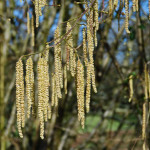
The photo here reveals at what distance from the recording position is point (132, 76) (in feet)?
6.04

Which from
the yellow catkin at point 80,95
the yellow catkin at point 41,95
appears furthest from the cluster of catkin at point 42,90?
the yellow catkin at point 80,95

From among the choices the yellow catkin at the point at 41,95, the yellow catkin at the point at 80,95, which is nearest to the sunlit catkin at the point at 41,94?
the yellow catkin at the point at 41,95

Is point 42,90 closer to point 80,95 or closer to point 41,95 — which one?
point 41,95

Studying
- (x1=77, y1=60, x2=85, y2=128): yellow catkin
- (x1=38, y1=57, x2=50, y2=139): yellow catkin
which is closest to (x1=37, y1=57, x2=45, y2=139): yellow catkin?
(x1=38, y1=57, x2=50, y2=139): yellow catkin

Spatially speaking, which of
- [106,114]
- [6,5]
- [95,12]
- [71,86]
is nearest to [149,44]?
[106,114]

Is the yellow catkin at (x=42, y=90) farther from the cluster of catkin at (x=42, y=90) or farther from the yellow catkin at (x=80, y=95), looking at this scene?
the yellow catkin at (x=80, y=95)

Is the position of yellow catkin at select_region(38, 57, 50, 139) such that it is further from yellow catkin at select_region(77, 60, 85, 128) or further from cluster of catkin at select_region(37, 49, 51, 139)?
yellow catkin at select_region(77, 60, 85, 128)

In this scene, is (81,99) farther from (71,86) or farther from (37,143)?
(37,143)

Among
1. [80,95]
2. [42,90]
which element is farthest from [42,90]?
[80,95]

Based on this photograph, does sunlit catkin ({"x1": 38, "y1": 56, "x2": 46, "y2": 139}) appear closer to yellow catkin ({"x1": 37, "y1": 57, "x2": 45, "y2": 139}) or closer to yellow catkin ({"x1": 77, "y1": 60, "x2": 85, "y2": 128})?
yellow catkin ({"x1": 37, "y1": 57, "x2": 45, "y2": 139})

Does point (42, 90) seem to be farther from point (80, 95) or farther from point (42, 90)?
point (80, 95)

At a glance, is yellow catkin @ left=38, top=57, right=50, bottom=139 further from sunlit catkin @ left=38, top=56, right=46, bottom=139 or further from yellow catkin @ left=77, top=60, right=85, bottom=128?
yellow catkin @ left=77, top=60, right=85, bottom=128

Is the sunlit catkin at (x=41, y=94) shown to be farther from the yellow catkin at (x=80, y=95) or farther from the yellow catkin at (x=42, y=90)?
the yellow catkin at (x=80, y=95)

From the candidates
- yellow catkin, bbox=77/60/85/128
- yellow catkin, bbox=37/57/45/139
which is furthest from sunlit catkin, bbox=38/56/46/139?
yellow catkin, bbox=77/60/85/128
